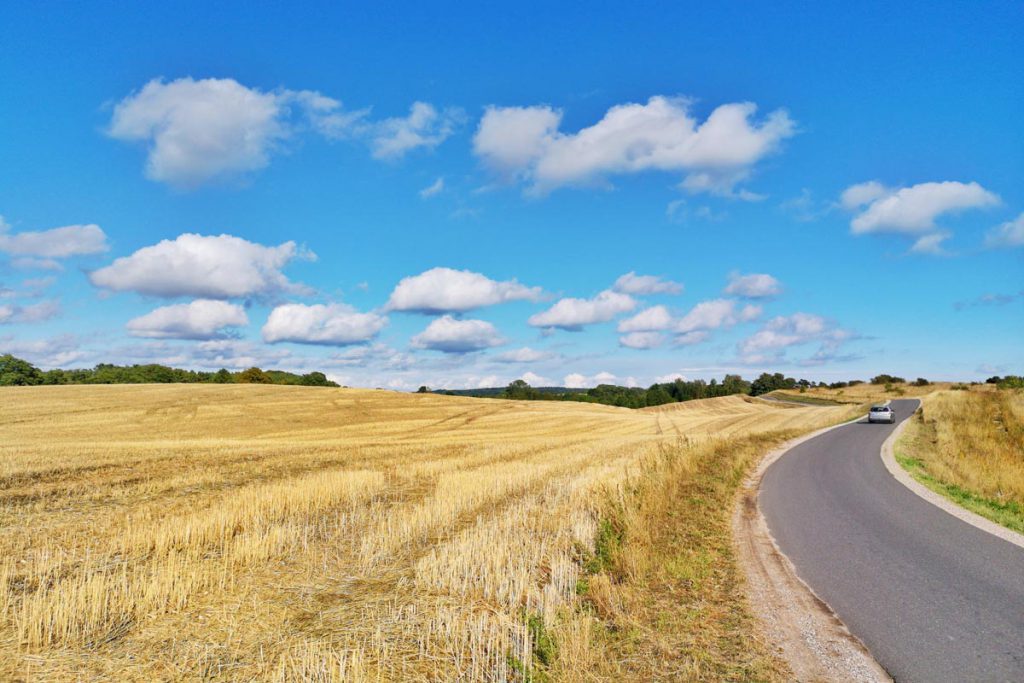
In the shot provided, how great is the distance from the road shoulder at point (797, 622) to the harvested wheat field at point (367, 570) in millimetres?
342

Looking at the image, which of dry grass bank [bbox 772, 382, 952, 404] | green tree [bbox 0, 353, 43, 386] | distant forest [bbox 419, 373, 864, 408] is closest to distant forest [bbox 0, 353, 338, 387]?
green tree [bbox 0, 353, 43, 386]

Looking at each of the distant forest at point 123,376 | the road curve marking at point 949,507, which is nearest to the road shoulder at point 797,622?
the road curve marking at point 949,507

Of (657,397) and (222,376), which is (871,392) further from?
(222,376)

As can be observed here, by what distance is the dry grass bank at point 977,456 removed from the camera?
15.9 metres

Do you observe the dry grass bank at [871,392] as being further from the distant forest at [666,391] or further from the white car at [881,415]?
the white car at [881,415]

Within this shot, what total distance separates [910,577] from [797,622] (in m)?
3.16

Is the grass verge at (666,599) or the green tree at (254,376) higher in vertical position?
the green tree at (254,376)

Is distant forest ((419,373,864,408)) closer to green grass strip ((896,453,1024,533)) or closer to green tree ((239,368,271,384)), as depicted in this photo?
green tree ((239,368,271,384))

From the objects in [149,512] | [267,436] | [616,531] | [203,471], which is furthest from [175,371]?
[616,531]

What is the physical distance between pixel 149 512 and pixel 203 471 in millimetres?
7491

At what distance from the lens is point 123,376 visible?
4198 inches

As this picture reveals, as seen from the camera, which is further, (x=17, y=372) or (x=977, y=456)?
(x=17, y=372)

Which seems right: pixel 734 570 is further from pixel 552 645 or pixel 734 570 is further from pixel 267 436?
pixel 267 436

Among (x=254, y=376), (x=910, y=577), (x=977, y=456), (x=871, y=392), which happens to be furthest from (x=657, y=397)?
(x=910, y=577)
